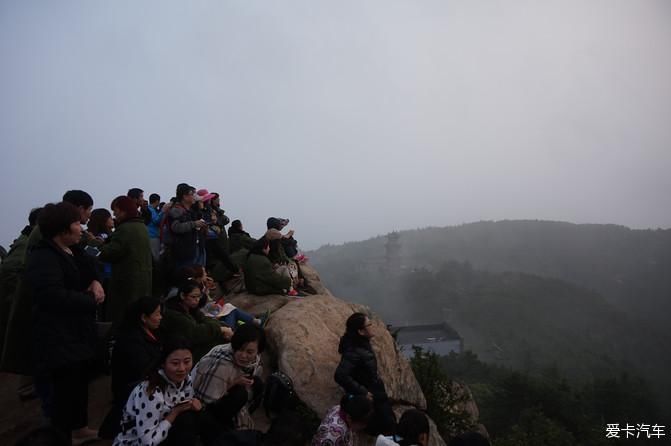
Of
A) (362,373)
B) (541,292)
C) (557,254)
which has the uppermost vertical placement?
(362,373)

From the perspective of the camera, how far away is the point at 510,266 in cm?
13188

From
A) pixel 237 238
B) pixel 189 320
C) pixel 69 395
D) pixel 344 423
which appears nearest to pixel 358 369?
pixel 344 423

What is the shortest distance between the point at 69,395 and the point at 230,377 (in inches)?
52.6

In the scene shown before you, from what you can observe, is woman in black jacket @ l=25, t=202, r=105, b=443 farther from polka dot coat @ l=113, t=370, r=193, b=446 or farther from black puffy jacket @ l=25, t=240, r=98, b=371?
polka dot coat @ l=113, t=370, r=193, b=446

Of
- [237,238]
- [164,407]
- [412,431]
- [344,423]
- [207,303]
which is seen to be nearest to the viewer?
[164,407]

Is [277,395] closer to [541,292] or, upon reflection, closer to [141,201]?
[141,201]

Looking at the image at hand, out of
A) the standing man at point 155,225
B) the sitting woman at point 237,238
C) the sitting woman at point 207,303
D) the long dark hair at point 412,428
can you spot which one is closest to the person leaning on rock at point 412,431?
the long dark hair at point 412,428

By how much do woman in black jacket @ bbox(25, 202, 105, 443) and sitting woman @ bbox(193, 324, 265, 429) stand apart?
0.99 m

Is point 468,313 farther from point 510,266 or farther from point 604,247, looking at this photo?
point 604,247

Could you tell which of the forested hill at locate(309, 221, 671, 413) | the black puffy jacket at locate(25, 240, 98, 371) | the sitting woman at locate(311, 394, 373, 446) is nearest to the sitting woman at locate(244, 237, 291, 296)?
the sitting woman at locate(311, 394, 373, 446)

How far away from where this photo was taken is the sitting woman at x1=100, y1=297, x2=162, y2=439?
338cm

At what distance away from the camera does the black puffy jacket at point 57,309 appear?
308 cm

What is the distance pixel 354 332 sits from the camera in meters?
4.96

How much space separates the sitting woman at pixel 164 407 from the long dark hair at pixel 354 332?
7.10 ft
